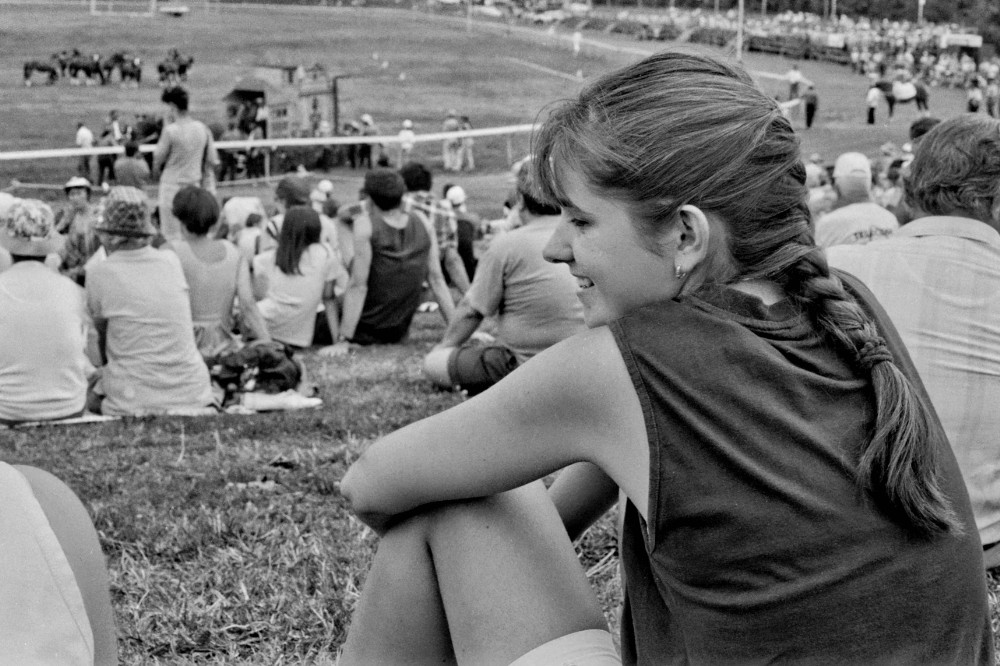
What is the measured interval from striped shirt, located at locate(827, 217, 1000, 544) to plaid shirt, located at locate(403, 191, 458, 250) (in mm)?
7718

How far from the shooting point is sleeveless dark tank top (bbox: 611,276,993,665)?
1660 mm

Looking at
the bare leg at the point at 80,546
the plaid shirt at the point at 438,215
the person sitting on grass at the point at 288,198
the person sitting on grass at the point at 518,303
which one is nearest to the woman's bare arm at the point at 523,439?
the bare leg at the point at 80,546

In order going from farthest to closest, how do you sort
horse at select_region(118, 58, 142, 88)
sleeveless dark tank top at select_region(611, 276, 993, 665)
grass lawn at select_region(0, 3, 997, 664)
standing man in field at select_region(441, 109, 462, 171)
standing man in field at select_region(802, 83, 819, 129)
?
horse at select_region(118, 58, 142, 88), standing man in field at select_region(802, 83, 819, 129), standing man in field at select_region(441, 109, 462, 171), grass lawn at select_region(0, 3, 997, 664), sleeveless dark tank top at select_region(611, 276, 993, 665)

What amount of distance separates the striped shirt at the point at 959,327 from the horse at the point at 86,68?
112 feet

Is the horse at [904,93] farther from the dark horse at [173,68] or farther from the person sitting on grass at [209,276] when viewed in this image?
the person sitting on grass at [209,276]

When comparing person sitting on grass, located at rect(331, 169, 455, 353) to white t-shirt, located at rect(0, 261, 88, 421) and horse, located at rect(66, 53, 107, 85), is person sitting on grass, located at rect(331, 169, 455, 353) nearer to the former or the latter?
white t-shirt, located at rect(0, 261, 88, 421)

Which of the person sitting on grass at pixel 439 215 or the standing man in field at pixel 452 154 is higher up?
the person sitting on grass at pixel 439 215

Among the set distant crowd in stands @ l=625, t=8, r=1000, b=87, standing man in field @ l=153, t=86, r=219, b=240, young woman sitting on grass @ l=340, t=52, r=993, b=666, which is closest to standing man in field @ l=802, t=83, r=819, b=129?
distant crowd in stands @ l=625, t=8, r=1000, b=87

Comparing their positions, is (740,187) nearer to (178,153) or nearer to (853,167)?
(853,167)

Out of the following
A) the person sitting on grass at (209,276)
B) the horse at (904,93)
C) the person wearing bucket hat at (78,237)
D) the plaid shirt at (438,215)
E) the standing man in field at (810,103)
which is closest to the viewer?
the person sitting on grass at (209,276)

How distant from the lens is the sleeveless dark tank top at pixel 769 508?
1660 millimetres

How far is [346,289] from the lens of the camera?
348 inches

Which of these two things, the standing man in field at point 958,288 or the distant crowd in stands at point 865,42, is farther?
the distant crowd in stands at point 865,42

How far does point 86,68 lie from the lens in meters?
34.3
